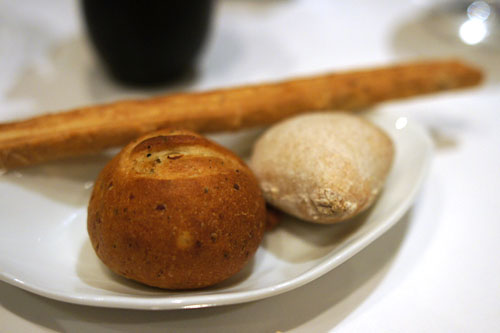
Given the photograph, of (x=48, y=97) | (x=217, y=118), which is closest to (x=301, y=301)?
(x=217, y=118)

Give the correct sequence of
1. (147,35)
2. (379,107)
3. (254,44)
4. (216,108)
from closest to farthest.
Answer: (216,108)
(379,107)
(147,35)
(254,44)

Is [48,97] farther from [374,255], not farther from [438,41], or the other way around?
[438,41]

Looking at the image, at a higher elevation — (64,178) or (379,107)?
(379,107)

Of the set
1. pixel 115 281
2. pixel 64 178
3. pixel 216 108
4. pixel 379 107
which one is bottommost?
pixel 115 281

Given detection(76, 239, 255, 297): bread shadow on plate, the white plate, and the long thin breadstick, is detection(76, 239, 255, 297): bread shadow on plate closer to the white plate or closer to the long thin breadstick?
the white plate

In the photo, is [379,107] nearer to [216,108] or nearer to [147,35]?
[216,108]

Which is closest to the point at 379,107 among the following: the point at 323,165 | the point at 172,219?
the point at 323,165
